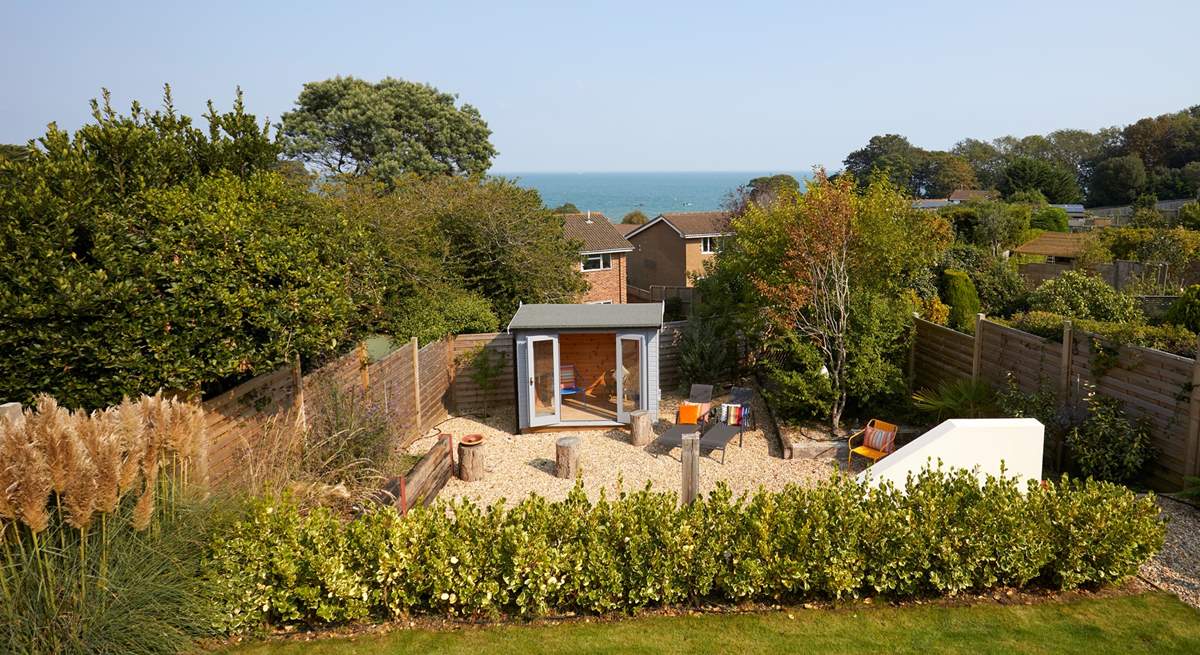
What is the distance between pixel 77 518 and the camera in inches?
194

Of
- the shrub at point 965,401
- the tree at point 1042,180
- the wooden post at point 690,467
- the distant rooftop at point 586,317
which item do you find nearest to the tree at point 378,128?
the distant rooftop at point 586,317

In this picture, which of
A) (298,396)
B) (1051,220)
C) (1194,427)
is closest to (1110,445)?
(1194,427)

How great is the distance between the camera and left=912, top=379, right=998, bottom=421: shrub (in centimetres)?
1168

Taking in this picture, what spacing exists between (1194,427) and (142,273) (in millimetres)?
11182

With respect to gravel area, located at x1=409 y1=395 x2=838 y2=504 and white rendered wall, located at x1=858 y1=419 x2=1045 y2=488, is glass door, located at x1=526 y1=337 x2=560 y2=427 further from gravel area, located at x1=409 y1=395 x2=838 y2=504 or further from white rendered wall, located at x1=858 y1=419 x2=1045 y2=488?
white rendered wall, located at x1=858 y1=419 x2=1045 y2=488

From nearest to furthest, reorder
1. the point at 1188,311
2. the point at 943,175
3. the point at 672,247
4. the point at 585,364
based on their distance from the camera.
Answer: the point at 1188,311 → the point at 585,364 → the point at 672,247 → the point at 943,175

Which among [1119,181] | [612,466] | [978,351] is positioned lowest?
[612,466]

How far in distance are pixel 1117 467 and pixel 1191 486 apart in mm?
779

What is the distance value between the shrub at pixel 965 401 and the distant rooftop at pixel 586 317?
4.73 meters

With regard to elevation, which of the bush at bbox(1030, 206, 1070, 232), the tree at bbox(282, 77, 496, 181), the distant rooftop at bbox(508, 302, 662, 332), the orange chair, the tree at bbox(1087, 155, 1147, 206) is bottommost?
the orange chair

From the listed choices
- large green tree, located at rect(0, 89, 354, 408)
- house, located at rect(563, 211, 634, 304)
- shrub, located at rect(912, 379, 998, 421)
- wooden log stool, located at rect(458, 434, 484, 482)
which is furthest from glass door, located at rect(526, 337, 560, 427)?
house, located at rect(563, 211, 634, 304)

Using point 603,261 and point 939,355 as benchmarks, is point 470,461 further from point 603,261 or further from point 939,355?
point 603,261

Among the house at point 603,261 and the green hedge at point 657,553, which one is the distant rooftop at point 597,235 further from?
the green hedge at point 657,553

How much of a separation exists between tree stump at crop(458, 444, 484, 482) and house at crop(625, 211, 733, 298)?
25.2 meters
